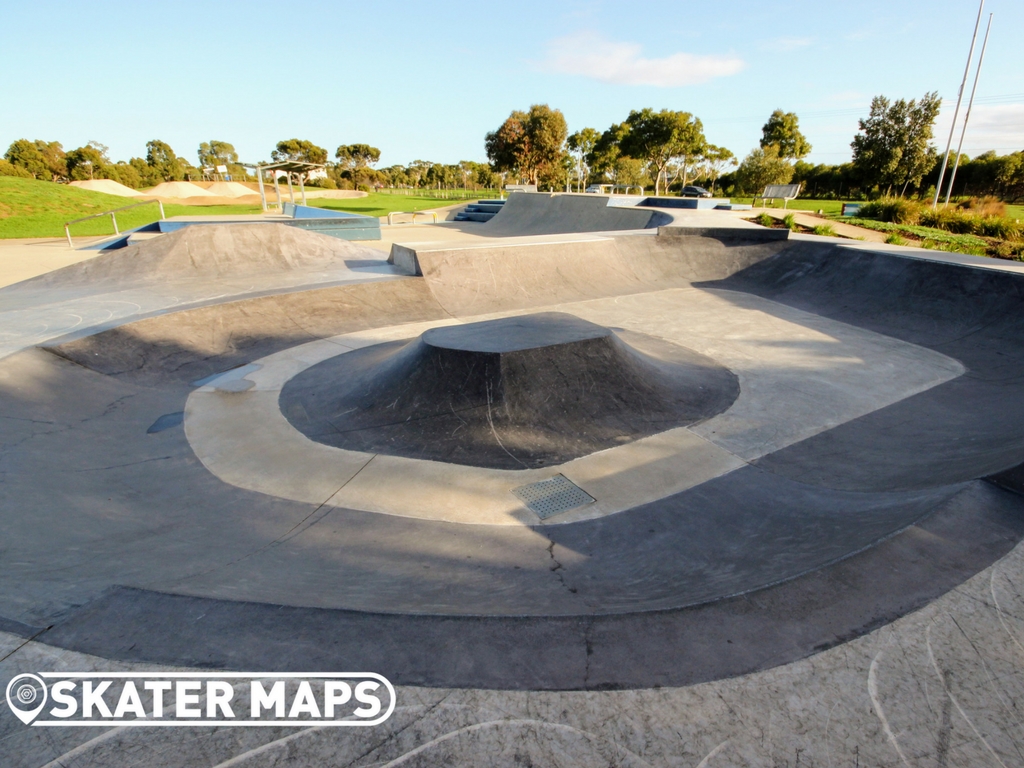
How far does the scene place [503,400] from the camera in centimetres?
667

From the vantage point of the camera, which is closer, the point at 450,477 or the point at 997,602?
the point at 997,602

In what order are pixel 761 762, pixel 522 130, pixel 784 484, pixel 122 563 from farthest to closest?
pixel 522 130
pixel 784 484
pixel 122 563
pixel 761 762

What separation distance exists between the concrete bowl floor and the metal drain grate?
0.44ft

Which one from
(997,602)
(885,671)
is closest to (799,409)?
(997,602)

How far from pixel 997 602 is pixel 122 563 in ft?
18.7

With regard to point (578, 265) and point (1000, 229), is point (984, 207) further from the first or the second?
point (578, 265)

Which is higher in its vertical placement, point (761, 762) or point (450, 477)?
point (761, 762)

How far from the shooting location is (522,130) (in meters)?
53.3

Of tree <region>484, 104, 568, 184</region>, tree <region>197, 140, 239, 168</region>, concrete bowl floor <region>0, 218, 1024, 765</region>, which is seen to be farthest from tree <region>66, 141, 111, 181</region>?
concrete bowl floor <region>0, 218, 1024, 765</region>

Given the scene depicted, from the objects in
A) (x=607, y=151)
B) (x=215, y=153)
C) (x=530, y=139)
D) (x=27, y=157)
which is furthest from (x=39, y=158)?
(x=607, y=151)

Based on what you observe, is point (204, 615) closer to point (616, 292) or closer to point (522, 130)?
point (616, 292)

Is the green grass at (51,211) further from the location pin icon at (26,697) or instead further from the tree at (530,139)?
the location pin icon at (26,697)

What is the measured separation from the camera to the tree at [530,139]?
52938 millimetres

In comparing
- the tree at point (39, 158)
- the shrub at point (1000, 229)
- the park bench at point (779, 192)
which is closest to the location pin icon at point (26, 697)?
the shrub at point (1000, 229)
